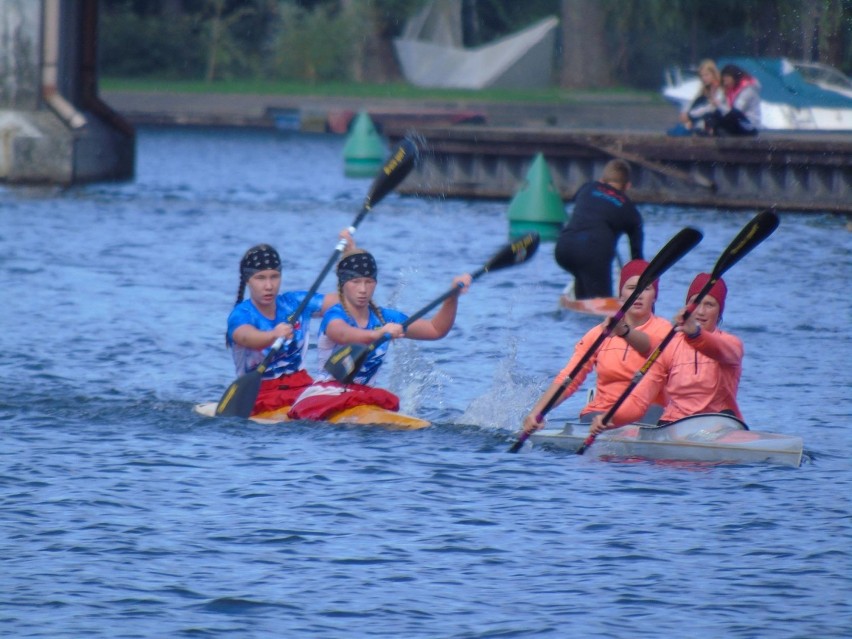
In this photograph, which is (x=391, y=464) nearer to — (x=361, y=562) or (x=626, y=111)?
(x=361, y=562)

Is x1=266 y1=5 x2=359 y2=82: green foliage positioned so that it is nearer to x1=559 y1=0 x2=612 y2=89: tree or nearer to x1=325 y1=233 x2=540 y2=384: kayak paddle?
x1=559 y1=0 x2=612 y2=89: tree

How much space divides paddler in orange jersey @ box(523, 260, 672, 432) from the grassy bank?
3239 cm

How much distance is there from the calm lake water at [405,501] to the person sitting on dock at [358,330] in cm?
21

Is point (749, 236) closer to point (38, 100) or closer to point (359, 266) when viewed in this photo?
point (359, 266)

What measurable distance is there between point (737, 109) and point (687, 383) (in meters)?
14.1

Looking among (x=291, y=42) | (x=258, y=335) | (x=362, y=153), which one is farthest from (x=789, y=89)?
(x=258, y=335)

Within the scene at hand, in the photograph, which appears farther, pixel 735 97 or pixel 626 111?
pixel 626 111

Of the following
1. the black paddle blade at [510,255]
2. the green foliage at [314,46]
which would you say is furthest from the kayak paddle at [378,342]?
the green foliage at [314,46]

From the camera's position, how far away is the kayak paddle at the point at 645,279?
869 centimetres

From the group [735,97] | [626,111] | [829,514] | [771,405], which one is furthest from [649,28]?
[829,514]

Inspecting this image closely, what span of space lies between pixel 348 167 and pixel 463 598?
2430cm

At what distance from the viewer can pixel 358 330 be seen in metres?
9.63

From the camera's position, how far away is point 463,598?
7055 mm

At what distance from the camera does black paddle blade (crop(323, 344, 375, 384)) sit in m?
9.65
